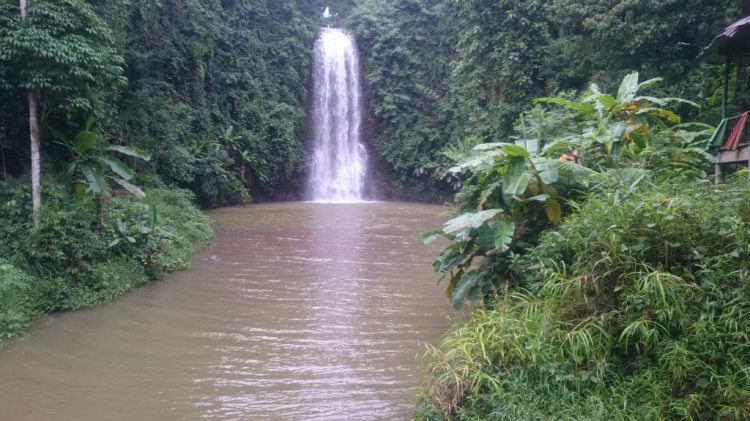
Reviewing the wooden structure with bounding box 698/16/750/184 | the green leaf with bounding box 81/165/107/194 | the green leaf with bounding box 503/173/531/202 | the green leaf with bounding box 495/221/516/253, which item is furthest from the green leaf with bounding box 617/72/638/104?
the green leaf with bounding box 81/165/107/194

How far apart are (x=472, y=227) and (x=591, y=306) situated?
204 centimetres

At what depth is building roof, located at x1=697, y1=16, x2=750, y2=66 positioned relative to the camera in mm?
7740

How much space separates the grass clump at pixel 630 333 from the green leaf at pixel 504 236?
104 cm

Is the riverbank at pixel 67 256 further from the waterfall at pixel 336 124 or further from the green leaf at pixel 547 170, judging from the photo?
the waterfall at pixel 336 124

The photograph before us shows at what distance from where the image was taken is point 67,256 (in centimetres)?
858

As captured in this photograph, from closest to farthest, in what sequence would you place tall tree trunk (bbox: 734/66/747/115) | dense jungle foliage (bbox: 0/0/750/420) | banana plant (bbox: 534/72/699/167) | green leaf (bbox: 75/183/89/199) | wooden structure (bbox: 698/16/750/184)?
dense jungle foliage (bbox: 0/0/750/420) → banana plant (bbox: 534/72/699/167) → wooden structure (bbox: 698/16/750/184) → green leaf (bbox: 75/183/89/199) → tall tree trunk (bbox: 734/66/747/115)

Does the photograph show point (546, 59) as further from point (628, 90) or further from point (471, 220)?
point (471, 220)

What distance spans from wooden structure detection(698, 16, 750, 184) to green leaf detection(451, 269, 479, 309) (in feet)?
13.0

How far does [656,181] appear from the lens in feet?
21.4

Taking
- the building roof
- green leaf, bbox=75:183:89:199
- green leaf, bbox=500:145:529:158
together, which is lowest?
green leaf, bbox=75:183:89:199

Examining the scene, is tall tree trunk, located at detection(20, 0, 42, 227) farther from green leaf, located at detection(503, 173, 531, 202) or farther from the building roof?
the building roof

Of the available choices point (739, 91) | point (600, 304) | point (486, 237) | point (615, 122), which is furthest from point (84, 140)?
point (739, 91)

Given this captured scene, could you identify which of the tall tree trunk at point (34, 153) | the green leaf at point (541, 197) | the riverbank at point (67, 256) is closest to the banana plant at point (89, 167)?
the riverbank at point (67, 256)

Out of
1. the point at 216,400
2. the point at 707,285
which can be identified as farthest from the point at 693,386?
the point at 216,400
